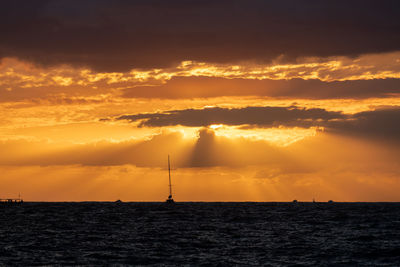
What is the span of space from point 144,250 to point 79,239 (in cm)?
1577

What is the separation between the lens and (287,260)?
187ft

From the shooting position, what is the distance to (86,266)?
52344 millimetres

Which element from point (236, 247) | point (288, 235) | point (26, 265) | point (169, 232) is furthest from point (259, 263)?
point (169, 232)

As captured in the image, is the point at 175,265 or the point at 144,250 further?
the point at 144,250

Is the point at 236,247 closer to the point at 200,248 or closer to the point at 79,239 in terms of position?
the point at 200,248

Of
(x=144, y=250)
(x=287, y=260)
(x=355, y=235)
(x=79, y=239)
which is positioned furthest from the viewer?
(x=355, y=235)

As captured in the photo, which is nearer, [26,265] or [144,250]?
[26,265]

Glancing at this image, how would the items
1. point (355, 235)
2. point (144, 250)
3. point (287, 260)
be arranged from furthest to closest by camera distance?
point (355, 235), point (144, 250), point (287, 260)

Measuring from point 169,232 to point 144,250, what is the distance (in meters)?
25.8

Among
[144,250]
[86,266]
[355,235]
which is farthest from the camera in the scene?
[355,235]

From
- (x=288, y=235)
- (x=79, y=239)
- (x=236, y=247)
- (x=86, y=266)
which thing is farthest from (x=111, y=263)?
(x=288, y=235)

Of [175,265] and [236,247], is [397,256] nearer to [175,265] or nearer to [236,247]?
[236,247]

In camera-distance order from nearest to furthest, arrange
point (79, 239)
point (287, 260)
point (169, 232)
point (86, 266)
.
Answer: point (86, 266), point (287, 260), point (79, 239), point (169, 232)

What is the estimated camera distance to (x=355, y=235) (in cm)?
8275
